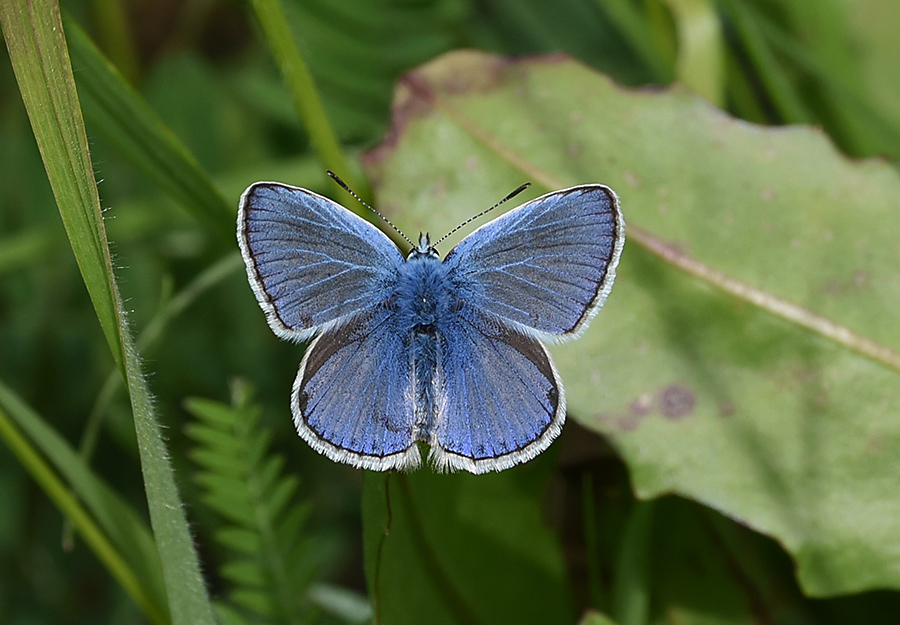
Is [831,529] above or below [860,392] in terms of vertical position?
below

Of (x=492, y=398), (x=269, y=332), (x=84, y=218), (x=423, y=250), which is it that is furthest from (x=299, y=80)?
(x=269, y=332)

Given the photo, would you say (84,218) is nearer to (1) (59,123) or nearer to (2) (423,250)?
(1) (59,123)

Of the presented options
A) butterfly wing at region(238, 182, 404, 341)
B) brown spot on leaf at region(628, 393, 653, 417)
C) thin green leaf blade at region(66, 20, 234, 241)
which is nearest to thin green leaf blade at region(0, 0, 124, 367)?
thin green leaf blade at region(66, 20, 234, 241)

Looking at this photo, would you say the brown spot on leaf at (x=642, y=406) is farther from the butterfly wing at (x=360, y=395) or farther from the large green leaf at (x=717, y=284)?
the butterfly wing at (x=360, y=395)

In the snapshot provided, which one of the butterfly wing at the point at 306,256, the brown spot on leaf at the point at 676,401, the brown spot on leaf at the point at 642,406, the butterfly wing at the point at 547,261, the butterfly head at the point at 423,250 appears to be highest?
the butterfly wing at the point at 306,256

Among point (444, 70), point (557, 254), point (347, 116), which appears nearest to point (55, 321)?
point (347, 116)

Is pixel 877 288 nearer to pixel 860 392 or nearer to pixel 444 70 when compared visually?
pixel 860 392

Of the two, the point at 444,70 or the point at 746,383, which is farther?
the point at 444,70

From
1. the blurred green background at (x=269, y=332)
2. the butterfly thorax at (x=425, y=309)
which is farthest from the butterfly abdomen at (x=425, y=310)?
the blurred green background at (x=269, y=332)
